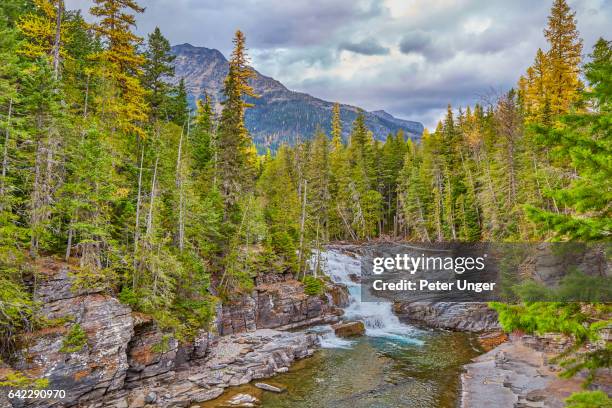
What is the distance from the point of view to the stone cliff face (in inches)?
626

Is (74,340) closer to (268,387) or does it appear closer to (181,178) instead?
(268,387)

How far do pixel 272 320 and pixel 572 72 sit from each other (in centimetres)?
3567

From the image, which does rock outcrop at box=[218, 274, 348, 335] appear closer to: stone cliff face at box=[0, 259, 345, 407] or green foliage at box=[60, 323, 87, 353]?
stone cliff face at box=[0, 259, 345, 407]

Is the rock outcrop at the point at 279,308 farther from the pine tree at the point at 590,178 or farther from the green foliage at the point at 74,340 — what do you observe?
the pine tree at the point at 590,178

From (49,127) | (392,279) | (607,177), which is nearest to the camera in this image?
(607,177)

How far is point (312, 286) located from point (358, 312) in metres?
5.15

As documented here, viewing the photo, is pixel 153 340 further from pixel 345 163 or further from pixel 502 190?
pixel 345 163

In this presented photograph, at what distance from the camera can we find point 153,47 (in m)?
31.3

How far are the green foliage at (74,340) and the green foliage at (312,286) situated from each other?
20.8 m

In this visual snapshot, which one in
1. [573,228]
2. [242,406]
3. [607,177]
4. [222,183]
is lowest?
[242,406]

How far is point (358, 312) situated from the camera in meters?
35.8

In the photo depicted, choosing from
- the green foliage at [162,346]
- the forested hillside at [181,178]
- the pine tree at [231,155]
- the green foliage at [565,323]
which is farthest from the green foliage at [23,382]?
the pine tree at [231,155]

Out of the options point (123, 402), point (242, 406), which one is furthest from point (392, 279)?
point (123, 402)

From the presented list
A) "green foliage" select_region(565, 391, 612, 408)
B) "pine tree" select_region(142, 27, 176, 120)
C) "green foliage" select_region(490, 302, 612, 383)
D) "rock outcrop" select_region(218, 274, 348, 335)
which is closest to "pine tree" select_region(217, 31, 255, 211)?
"pine tree" select_region(142, 27, 176, 120)
